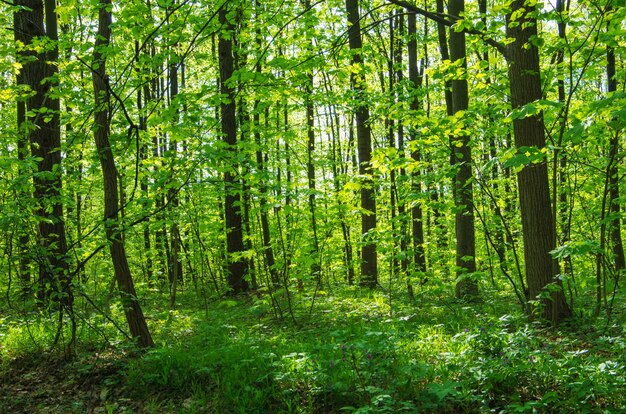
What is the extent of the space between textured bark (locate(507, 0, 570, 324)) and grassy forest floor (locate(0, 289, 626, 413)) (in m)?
0.47

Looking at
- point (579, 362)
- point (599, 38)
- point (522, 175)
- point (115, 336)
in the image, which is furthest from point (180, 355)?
point (599, 38)

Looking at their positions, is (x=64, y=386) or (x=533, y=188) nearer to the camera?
(x=64, y=386)

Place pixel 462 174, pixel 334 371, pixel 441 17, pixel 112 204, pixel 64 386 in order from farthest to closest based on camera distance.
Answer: pixel 462 174 → pixel 441 17 → pixel 112 204 → pixel 64 386 → pixel 334 371

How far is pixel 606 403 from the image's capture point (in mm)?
3467

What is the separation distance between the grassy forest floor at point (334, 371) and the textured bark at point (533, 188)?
0.47 metres

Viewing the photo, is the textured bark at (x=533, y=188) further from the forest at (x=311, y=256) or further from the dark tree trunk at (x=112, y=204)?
the dark tree trunk at (x=112, y=204)

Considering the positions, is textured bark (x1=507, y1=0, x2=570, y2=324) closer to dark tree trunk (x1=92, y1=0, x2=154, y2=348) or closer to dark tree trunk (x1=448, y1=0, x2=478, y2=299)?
dark tree trunk (x1=448, y1=0, x2=478, y2=299)

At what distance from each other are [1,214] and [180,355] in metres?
2.83

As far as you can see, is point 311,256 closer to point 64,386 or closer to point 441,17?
point 64,386

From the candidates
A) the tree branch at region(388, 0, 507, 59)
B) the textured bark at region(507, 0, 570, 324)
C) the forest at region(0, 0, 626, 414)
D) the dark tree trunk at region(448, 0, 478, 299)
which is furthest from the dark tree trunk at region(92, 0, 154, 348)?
the dark tree trunk at region(448, 0, 478, 299)

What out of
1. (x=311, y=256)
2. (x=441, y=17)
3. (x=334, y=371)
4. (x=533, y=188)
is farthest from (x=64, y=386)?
(x=441, y=17)

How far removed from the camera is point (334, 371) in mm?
4246

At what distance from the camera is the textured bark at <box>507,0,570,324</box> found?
5512 mm

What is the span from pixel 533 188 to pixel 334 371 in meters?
3.52
